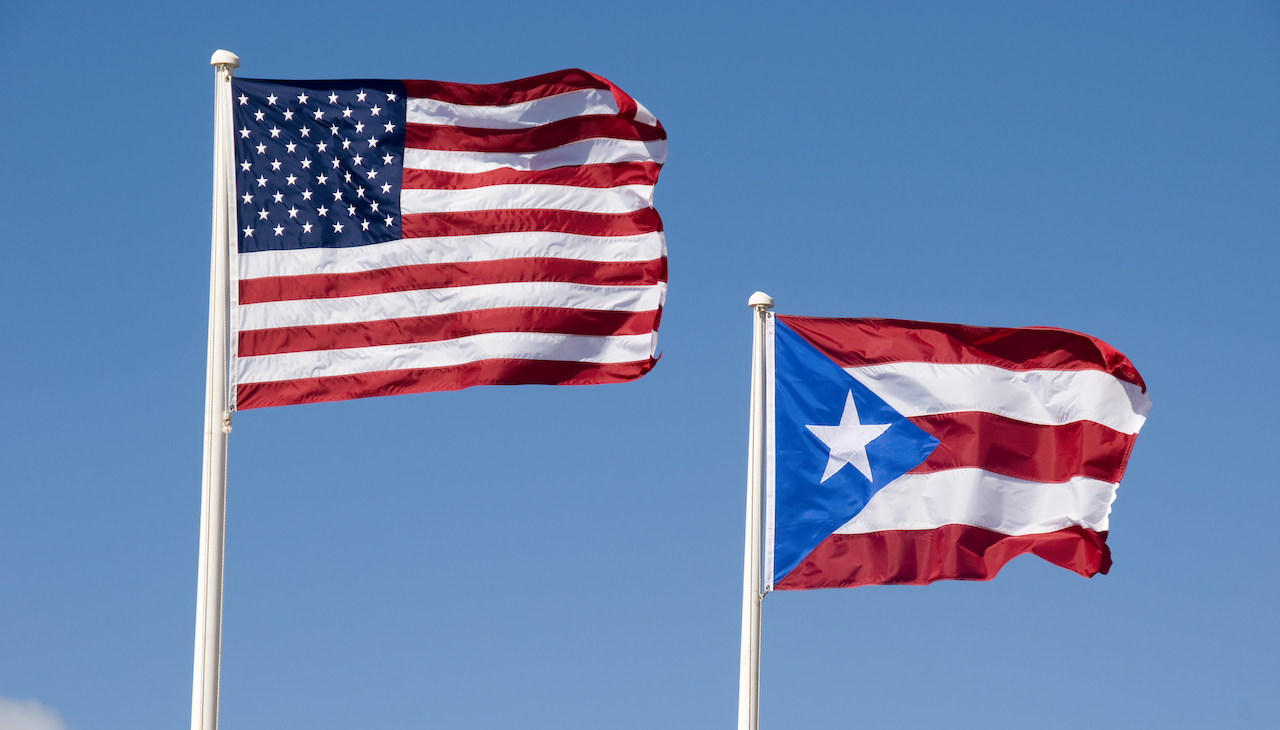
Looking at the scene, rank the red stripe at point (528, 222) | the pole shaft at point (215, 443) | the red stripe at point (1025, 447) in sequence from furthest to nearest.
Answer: the red stripe at point (1025, 447) → the red stripe at point (528, 222) → the pole shaft at point (215, 443)

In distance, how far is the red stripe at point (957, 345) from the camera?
22.5 metres

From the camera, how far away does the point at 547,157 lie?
19.6 m

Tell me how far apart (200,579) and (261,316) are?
262 cm

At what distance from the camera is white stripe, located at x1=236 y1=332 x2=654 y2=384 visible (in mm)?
16641

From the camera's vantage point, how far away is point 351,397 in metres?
17.2

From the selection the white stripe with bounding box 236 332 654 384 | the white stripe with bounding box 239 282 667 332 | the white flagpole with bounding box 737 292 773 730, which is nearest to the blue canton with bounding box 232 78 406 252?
the white stripe with bounding box 239 282 667 332

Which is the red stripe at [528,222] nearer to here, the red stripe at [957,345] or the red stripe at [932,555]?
the red stripe at [957,345]

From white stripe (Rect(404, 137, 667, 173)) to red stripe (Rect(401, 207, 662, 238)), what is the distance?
0.53 metres

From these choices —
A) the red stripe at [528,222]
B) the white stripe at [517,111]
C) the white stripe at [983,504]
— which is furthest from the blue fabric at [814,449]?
the white stripe at [517,111]

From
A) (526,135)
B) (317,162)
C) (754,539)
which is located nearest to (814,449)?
(754,539)

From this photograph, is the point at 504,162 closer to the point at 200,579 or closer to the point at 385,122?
the point at 385,122

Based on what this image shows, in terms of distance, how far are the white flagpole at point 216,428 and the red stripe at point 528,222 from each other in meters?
2.36

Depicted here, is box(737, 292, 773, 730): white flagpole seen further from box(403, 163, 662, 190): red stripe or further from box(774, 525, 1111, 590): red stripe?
box(403, 163, 662, 190): red stripe

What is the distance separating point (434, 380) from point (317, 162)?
2.46 m
